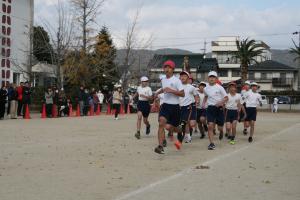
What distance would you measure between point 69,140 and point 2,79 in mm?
25945

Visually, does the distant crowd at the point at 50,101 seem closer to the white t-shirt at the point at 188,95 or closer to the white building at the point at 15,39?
the white building at the point at 15,39

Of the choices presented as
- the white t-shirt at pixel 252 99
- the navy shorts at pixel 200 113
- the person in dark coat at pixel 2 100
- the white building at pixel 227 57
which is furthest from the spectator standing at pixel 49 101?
the white building at pixel 227 57

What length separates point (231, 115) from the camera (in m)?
15.9

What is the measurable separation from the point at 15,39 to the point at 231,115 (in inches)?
1167

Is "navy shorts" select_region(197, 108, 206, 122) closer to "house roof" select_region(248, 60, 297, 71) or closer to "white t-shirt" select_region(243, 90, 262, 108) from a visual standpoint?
"white t-shirt" select_region(243, 90, 262, 108)

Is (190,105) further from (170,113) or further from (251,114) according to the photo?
(170,113)

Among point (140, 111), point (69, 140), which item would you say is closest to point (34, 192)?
point (69, 140)

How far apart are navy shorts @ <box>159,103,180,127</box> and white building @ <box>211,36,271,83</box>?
87.5 m

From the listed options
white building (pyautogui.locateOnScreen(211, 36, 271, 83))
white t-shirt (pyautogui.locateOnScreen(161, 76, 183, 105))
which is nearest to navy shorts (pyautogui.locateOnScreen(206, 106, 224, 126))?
white t-shirt (pyautogui.locateOnScreen(161, 76, 183, 105))

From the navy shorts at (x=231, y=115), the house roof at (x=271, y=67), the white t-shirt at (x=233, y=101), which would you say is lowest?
the navy shorts at (x=231, y=115)

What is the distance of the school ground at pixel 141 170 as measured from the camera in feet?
24.4

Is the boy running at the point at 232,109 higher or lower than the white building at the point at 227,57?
lower

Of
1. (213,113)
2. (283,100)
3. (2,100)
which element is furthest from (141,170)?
(283,100)

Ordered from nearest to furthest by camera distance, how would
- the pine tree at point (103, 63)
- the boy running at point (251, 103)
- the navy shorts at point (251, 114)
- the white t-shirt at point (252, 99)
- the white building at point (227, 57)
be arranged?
the navy shorts at point (251, 114)
the boy running at point (251, 103)
the white t-shirt at point (252, 99)
the pine tree at point (103, 63)
the white building at point (227, 57)
